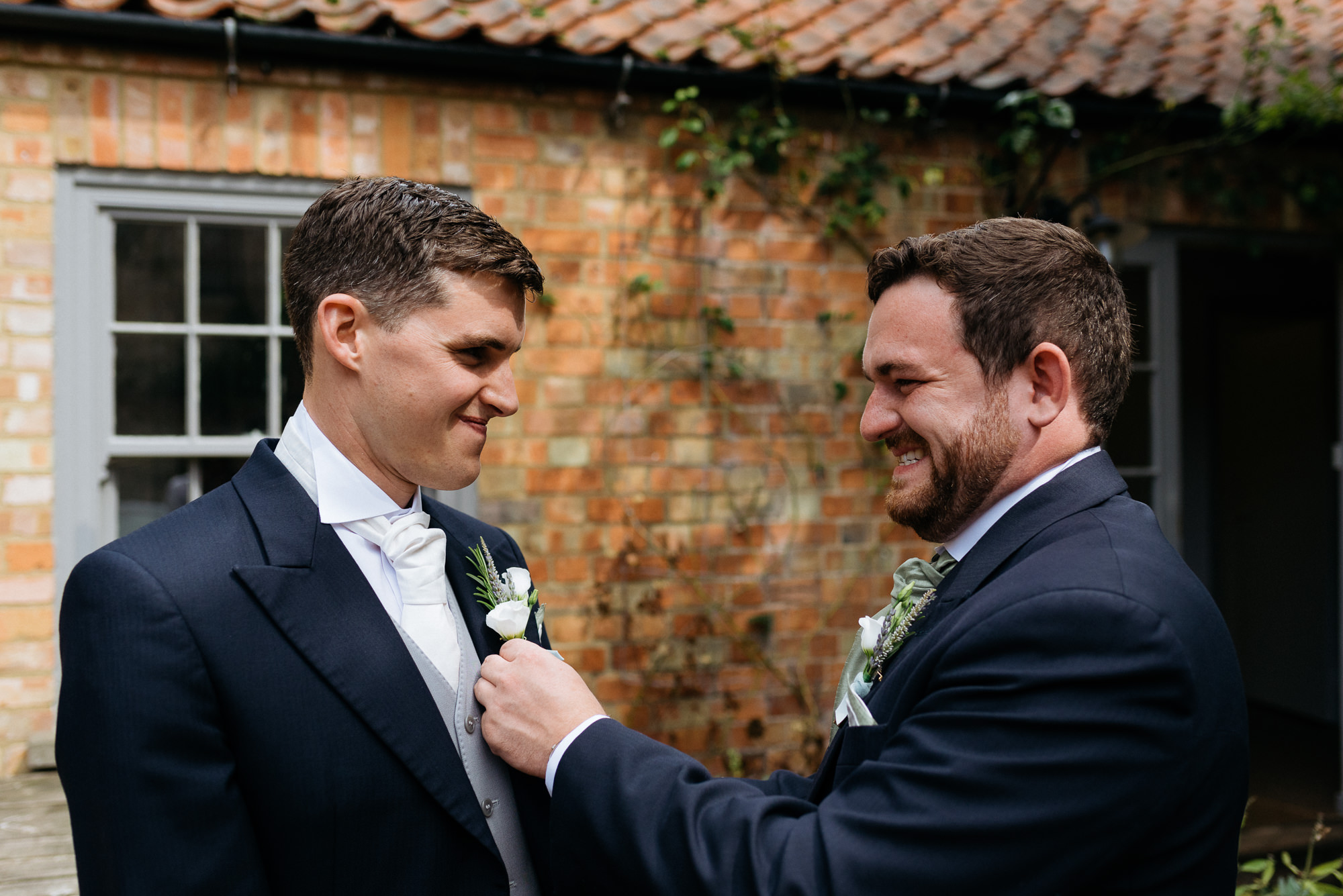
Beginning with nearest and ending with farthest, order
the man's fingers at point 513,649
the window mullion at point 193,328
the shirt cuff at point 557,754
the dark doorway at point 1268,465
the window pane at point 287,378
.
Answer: the shirt cuff at point 557,754 → the man's fingers at point 513,649 → the window mullion at point 193,328 → the window pane at point 287,378 → the dark doorway at point 1268,465

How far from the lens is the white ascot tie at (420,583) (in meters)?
1.67

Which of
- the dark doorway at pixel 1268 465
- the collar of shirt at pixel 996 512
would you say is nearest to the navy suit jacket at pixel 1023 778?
the collar of shirt at pixel 996 512

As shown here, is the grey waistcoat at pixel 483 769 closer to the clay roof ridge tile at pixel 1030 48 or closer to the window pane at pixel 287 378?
the window pane at pixel 287 378

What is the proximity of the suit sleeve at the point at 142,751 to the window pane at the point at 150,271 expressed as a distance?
8.42 feet

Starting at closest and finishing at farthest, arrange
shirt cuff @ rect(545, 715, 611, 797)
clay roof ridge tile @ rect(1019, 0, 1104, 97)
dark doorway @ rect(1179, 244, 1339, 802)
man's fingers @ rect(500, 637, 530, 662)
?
shirt cuff @ rect(545, 715, 611, 797)
man's fingers @ rect(500, 637, 530, 662)
clay roof ridge tile @ rect(1019, 0, 1104, 97)
dark doorway @ rect(1179, 244, 1339, 802)

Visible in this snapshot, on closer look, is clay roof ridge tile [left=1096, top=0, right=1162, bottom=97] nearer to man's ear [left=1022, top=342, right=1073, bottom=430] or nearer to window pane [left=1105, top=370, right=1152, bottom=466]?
window pane [left=1105, top=370, right=1152, bottom=466]

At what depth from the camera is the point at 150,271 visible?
3.60 metres

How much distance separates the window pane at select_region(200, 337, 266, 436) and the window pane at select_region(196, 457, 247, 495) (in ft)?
0.34

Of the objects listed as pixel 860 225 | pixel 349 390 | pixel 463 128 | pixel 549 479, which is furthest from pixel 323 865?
pixel 860 225

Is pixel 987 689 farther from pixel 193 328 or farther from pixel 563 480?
pixel 193 328

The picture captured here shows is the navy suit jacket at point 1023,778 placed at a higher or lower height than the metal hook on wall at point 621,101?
lower

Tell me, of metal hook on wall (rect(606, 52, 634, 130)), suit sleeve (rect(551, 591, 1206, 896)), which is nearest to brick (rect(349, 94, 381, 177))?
metal hook on wall (rect(606, 52, 634, 130))

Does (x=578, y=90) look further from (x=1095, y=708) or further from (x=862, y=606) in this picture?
(x=1095, y=708)

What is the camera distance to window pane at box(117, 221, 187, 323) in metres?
3.57
